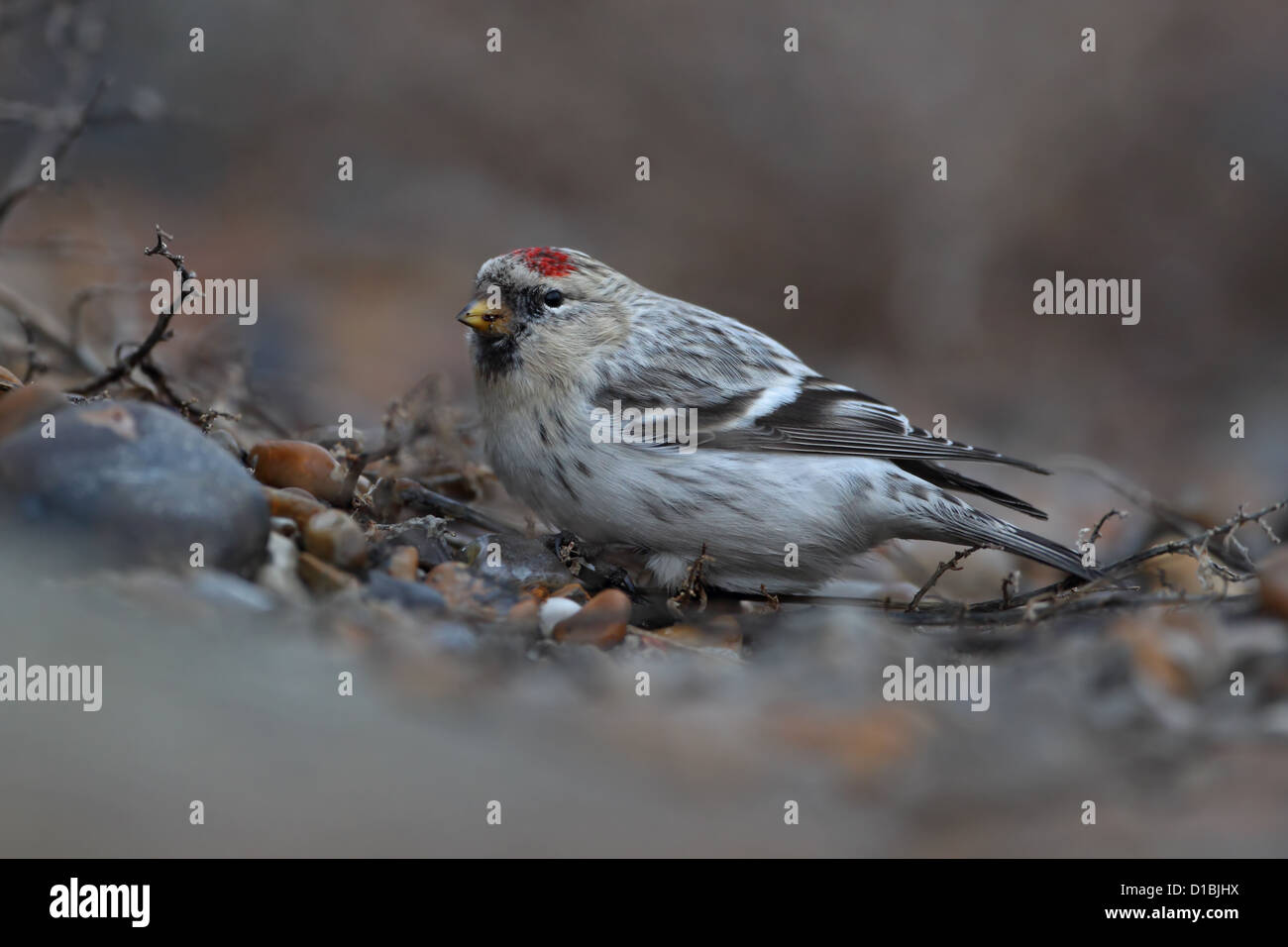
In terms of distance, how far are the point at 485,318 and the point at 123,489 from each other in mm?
1308

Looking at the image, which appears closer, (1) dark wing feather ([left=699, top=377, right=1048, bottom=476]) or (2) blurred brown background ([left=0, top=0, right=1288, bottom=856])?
(1) dark wing feather ([left=699, top=377, right=1048, bottom=476])

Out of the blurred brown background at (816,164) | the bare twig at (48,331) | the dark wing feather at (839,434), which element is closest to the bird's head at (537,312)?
the dark wing feather at (839,434)

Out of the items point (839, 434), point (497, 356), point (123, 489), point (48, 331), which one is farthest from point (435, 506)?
point (48, 331)

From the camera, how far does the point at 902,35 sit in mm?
7684

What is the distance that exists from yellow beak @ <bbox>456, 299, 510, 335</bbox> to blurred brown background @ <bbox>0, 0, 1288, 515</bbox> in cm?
374

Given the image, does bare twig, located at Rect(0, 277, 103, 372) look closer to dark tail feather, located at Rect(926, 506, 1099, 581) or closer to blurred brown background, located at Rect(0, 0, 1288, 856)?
blurred brown background, located at Rect(0, 0, 1288, 856)

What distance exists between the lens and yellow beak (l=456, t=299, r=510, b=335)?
11.0 feet

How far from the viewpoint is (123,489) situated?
2.24 metres

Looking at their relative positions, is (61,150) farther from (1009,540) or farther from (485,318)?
(1009,540)

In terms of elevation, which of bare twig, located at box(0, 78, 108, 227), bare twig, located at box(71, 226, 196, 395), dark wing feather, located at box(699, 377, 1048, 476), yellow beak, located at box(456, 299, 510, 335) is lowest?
dark wing feather, located at box(699, 377, 1048, 476)

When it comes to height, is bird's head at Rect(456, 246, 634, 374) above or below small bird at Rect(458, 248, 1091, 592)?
above

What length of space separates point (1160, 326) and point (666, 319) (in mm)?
5002

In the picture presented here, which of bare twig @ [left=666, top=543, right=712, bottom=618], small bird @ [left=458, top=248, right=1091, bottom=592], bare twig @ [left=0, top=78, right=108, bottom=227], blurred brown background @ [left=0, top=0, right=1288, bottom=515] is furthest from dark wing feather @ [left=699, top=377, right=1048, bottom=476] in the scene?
blurred brown background @ [left=0, top=0, right=1288, bottom=515]

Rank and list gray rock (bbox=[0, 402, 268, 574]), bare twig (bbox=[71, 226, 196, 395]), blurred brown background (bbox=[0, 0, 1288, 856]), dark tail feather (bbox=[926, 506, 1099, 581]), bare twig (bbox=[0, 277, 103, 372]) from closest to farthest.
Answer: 1. gray rock (bbox=[0, 402, 268, 574])
2. bare twig (bbox=[71, 226, 196, 395])
3. dark tail feather (bbox=[926, 506, 1099, 581])
4. bare twig (bbox=[0, 277, 103, 372])
5. blurred brown background (bbox=[0, 0, 1288, 856])
